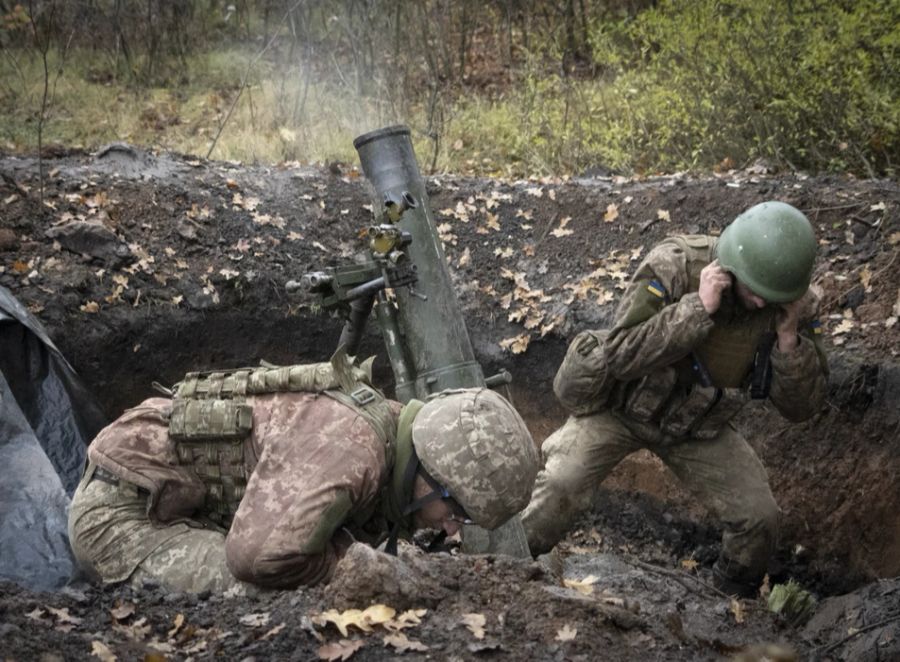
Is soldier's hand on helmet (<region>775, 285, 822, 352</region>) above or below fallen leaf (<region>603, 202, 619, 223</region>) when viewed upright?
below

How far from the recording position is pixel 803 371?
4.82 metres

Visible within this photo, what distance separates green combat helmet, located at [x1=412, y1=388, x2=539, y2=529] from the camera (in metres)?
3.67

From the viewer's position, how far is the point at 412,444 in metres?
3.85

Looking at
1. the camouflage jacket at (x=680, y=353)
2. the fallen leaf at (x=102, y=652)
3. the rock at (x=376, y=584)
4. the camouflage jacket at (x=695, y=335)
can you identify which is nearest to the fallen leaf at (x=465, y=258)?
the camouflage jacket at (x=680, y=353)

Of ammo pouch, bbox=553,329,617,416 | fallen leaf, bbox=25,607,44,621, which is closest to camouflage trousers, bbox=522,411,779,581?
ammo pouch, bbox=553,329,617,416


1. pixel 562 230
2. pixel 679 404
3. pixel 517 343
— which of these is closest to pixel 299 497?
pixel 679 404

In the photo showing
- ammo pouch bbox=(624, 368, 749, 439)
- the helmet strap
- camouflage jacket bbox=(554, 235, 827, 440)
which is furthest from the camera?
ammo pouch bbox=(624, 368, 749, 439)

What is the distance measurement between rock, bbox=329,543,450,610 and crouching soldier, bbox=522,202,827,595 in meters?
1.68

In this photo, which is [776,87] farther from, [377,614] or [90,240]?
[377,614]

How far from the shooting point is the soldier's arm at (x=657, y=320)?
4.63 m

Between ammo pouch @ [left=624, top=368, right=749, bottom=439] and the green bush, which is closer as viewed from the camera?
ammo pouch @ [left=624, top=368, right=749, bottom=439]

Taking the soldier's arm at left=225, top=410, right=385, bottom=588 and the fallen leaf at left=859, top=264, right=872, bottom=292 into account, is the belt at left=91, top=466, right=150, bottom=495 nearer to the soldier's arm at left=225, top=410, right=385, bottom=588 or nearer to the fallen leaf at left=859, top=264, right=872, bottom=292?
the soldier's arm at left=225, top=410, right=385, bottom=588

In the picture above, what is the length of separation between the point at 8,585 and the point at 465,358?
2581 mm

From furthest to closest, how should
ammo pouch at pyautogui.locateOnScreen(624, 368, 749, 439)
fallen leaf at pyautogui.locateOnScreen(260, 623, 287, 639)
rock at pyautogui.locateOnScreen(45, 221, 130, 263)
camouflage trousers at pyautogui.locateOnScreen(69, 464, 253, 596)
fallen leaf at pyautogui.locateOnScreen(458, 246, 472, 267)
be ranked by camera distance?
1. fallen leaf at pyautogui.locateOnScreen(458, 246, 472, 267)
2. rock at pyautogui.locateOnScreen(45, 221, 130, 263)
3. ammo pouch at pyautogui.locateOnScreen(624, 368, 749, 439)
4. camouflage trousers at pyautogui.locateOnScreen(69, 464, 253, 596)
5. fallen leaf at pyautogui.locateOnScreen(260, 623, 287, 639)
